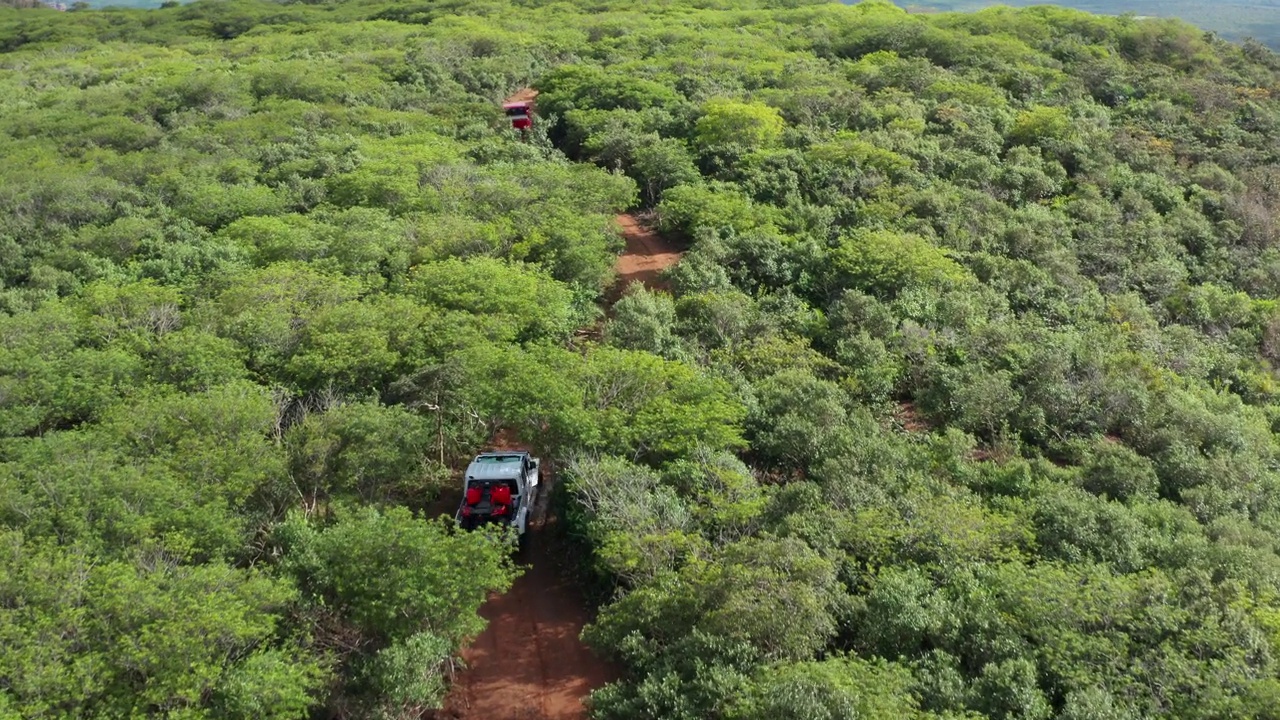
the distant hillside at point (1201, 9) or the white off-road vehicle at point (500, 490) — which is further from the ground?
the distant hillside at point (1201, 9)

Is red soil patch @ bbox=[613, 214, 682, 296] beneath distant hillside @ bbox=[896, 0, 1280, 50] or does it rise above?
beneath

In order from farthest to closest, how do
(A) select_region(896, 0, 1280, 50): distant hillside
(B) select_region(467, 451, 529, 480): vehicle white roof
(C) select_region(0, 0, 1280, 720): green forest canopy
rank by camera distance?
(A) select_region(896, 0, 1280, 50): distant hillside < (B) select_region(467, 451, 529, 480): vehicle white roof < (C) select_region(0, 0, 1280, 720): green forest canopy

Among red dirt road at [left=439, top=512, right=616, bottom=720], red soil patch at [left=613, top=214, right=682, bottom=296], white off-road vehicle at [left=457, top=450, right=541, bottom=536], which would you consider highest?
red soil patch at [left=613, top=214, right=682, bottom=296]

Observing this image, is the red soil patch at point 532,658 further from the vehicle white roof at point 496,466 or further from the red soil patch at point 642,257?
the red soil patch at point 642,257

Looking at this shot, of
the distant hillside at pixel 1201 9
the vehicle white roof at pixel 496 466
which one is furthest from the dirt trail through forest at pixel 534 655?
the distant hillside at pixel 1201 9

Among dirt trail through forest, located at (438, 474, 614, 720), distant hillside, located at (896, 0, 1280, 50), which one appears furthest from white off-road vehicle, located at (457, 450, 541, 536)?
distant hillside, located at (896, 0, 1280, 50)

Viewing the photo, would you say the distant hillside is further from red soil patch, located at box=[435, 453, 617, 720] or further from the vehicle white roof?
red soil patch, located at box=[435, 453, 617, 720]

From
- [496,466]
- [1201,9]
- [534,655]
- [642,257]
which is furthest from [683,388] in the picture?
[1201,9]
